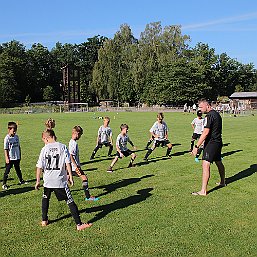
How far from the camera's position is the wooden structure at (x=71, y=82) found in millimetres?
79062

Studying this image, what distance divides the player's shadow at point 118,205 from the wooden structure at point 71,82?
70.9 metres

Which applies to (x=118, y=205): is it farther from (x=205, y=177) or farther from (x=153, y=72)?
(x=153, y=72)

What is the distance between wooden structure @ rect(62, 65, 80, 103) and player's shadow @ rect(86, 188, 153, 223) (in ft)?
233

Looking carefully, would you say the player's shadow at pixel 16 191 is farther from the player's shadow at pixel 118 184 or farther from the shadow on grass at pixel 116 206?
the shadow on grass at pixel 116 206

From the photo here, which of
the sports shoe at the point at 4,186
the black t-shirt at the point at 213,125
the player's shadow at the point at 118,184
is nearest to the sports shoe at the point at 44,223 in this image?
the player's shadow at the point at 118,184

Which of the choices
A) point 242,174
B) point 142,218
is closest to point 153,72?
point 242,174

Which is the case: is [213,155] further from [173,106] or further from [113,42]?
[113,42]

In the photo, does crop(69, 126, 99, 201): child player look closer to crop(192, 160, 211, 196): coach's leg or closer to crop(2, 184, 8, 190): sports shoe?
crop(2, 184, 8, 190): sports shoe

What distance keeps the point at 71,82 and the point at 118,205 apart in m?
78.2

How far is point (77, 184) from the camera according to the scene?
9664mm

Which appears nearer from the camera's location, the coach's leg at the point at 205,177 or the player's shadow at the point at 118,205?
the player's shadow at the point at 118,205

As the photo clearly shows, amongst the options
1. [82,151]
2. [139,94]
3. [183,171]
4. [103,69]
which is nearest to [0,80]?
[103,69]

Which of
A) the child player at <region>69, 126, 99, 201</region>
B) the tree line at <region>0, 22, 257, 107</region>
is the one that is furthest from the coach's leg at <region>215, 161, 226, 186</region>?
the tree line at <region>0, 22, 257, 107</region>

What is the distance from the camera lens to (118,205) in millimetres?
7660
